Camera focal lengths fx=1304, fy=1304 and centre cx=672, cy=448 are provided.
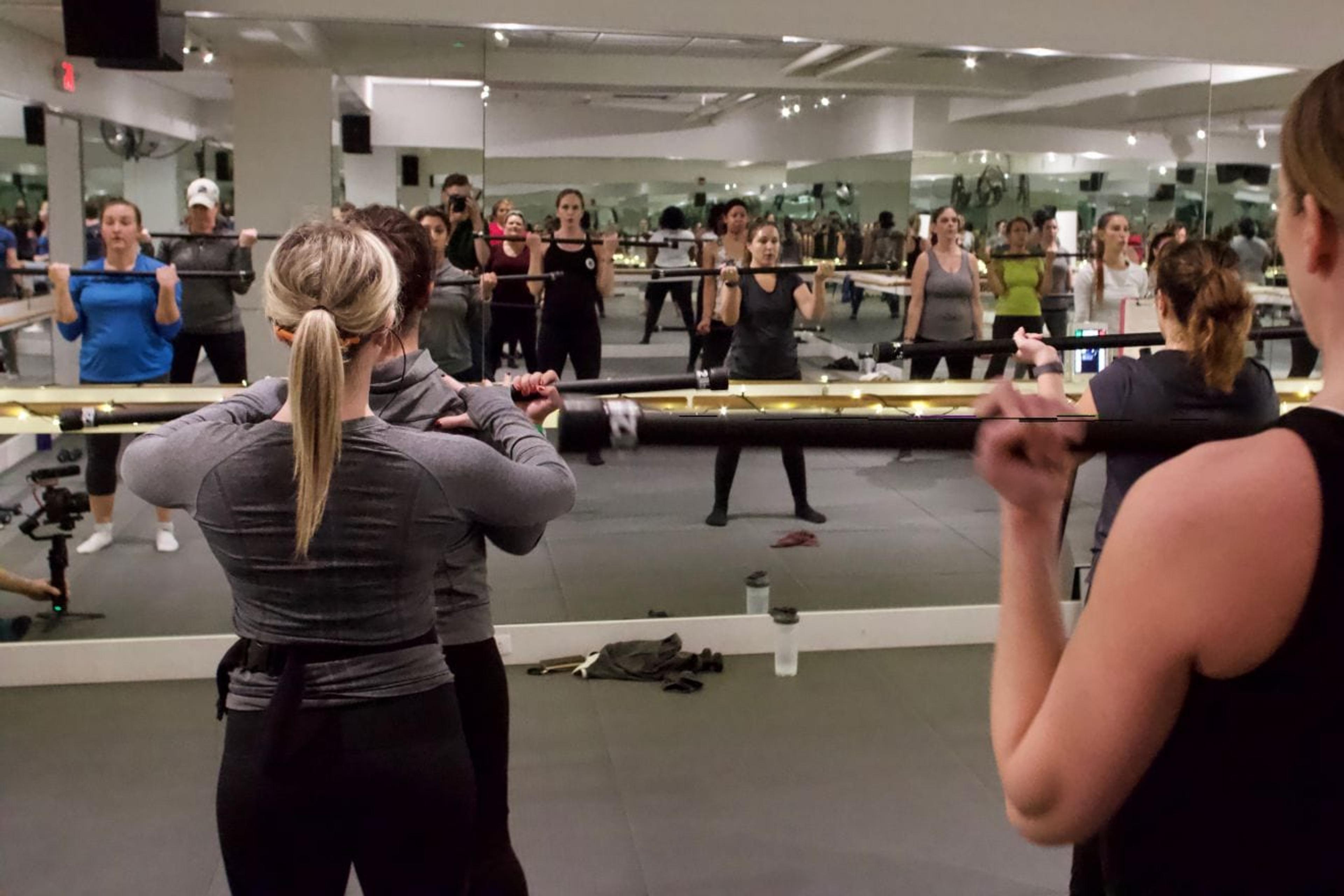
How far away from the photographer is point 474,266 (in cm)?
473

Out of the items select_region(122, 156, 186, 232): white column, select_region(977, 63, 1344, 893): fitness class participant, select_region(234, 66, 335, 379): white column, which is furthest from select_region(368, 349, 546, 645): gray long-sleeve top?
select_region(122, 156, 186, 232): white column

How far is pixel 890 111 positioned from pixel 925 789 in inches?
99.3

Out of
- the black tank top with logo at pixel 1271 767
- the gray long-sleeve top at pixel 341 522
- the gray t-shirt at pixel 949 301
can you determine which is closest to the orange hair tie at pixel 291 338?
the gray long-sleeve top at pixel 341 522

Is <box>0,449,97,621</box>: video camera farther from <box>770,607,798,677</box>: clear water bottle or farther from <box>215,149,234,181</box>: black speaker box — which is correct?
<box>770,607,798,677</box>: clear water bottle

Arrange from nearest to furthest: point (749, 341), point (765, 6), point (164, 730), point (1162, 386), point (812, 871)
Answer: point (1162, 386) < point (812, 871) < point (164, 730) < point (765, 6) < point (749, 341)

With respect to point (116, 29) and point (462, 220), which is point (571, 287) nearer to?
point (462, 220)

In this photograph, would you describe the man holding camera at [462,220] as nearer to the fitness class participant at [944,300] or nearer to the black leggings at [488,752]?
the fitness class participant at [944,300]

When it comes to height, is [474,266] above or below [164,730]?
above

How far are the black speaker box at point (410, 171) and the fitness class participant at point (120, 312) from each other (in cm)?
87

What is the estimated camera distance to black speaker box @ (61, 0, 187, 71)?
13.2 feet

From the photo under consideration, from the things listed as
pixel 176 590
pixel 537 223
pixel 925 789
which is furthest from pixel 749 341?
pixel 176 590

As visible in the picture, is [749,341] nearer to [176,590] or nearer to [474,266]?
[474,266]

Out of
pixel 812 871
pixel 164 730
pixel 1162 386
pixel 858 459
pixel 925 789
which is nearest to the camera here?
pixel 1162 386

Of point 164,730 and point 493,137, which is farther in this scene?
point 493,137
